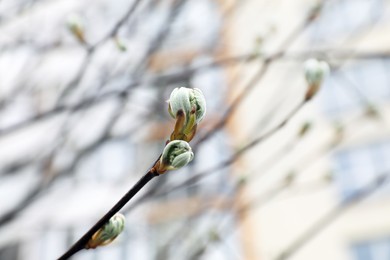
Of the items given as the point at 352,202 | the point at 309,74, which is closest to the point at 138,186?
the point at 309,74

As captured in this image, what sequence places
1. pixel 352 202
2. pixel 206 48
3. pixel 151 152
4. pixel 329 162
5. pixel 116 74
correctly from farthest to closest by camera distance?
pixel 329 162 < pixel 151 152 < pixel 206 48 < pixel 116 74 < pixel 352 202

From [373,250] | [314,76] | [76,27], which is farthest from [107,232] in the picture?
[373,250]

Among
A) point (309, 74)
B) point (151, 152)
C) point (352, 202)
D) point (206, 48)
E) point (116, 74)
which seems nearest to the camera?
point (309, 74)

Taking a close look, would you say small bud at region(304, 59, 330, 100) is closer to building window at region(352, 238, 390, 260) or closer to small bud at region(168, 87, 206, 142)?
small bud at region(168, 87, 206, 142)

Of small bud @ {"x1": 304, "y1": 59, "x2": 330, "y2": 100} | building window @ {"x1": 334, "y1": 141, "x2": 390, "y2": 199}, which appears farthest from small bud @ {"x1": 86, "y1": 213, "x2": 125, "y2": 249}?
building window @ {"x1": 334, "y1": 141, "x2": 390, "y2": 199}

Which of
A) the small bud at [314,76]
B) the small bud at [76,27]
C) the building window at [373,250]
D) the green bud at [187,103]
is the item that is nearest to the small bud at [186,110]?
the green bud at [187,103]

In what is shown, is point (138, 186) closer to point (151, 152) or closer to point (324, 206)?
point (151, 152)

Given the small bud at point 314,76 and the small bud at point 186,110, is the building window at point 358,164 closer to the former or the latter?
the small bud at point 314,76

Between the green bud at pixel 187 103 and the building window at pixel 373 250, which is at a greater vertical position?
the building window at pixel 373 250
